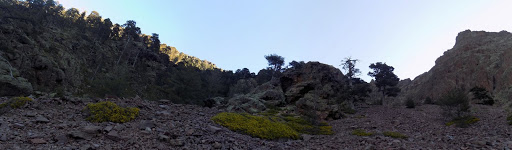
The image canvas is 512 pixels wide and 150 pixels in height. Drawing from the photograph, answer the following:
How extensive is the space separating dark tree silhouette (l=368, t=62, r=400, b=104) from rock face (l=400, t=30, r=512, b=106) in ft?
26.2

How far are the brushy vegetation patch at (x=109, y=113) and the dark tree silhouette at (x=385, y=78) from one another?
159ft

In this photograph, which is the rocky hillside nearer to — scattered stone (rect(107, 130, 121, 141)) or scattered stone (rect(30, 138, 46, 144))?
scattered stone (rect(107, 130, 121, 141))

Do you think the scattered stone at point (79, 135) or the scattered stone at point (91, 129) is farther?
the scattered stone at point (91, 129)

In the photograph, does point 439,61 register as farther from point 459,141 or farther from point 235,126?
point 235,126

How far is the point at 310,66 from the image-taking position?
145 ft

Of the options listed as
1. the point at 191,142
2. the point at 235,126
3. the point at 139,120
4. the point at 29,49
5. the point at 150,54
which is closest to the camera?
the point at 191,142

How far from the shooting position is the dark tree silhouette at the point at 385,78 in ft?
167

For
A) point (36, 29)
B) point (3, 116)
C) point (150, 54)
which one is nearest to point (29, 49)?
Answer: point (36, 29)

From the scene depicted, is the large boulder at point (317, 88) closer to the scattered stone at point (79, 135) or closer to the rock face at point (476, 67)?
the rock face at point (476, 67)

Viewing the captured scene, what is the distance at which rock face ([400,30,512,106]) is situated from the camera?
43.1 m

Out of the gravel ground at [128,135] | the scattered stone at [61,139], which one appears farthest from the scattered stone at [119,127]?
the scattered stone at [61,139]

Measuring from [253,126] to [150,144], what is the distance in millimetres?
7168

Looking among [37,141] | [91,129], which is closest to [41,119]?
[91,129]

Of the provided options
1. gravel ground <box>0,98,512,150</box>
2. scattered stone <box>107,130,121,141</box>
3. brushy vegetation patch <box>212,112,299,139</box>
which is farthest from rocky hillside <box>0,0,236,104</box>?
brushy vegetation patch <box>212,112,299,139</box>
